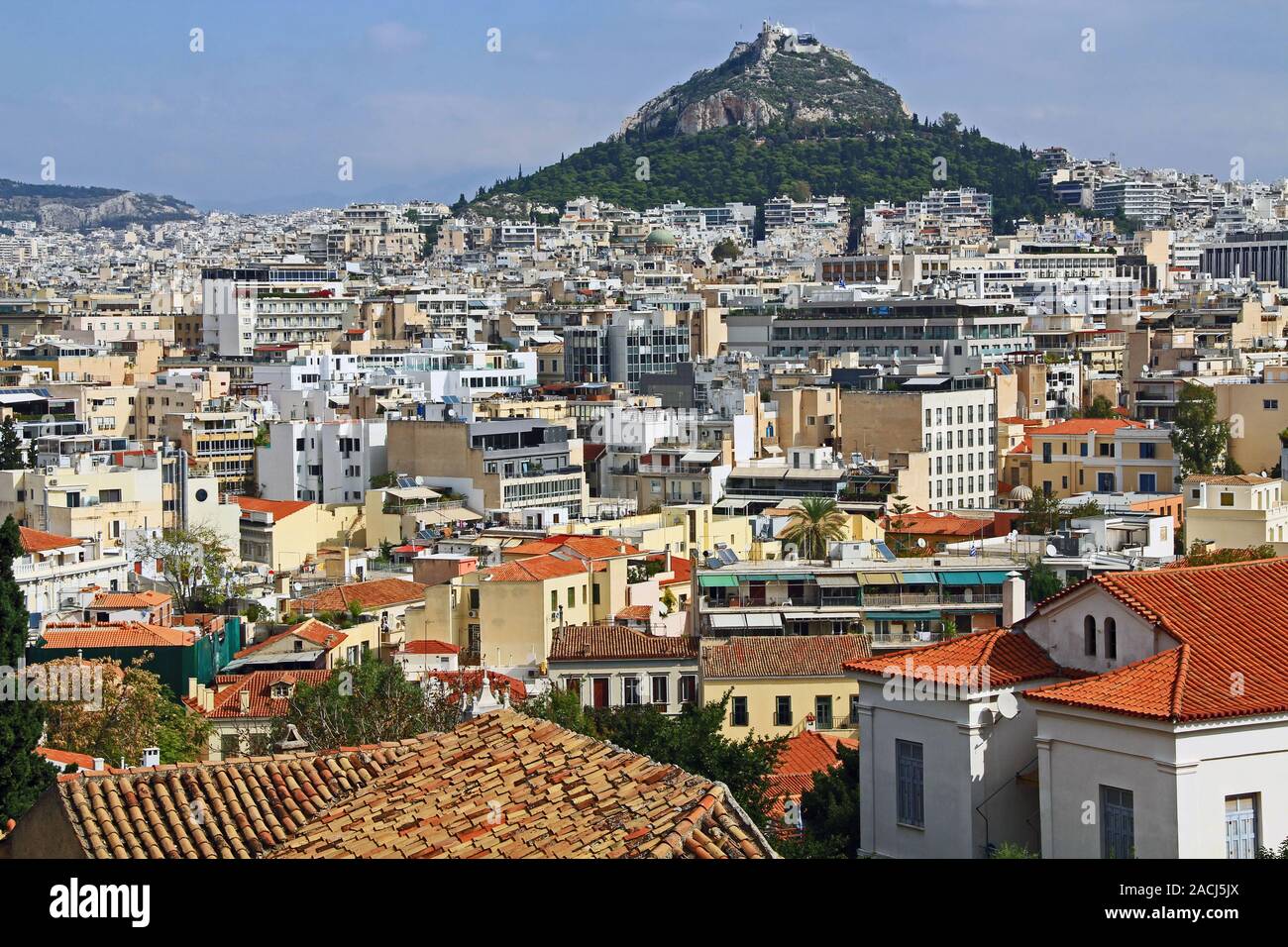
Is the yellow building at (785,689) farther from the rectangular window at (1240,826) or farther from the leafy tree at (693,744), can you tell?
the rectangular window at (1240,826)

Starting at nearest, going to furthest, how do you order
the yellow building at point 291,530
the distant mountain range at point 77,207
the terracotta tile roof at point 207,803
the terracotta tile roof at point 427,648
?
the terracotta tile roof at point 207,803
the terracotta tile roof at point 427,648
the yellow building at point 291,530
the distant mountain range at point 77,207

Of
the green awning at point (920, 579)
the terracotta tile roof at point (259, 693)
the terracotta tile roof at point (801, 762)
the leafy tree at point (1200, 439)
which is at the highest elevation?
the leafy tree at point (1200, 439)

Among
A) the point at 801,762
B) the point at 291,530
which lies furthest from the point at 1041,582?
the point at 291,530

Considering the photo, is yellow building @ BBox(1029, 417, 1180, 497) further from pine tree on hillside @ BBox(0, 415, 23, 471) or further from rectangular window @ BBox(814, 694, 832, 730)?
rectangular window @ BBox(814, 694, 832, 730)

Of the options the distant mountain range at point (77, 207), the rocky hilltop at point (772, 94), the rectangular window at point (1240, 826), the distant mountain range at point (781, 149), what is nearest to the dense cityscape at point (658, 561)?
the rectangular window at point (1240, 826)

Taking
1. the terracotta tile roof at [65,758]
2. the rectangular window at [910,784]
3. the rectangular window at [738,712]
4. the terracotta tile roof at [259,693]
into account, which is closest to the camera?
the rectangular window at [910,784]
